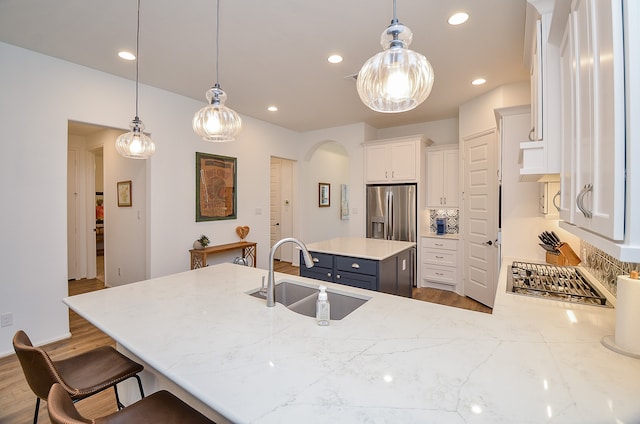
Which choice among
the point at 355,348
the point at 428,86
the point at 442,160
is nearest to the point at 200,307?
the point at 355,348

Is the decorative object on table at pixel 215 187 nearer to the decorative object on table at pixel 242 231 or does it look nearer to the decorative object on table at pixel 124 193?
the decorative object on table at pixel 242 231

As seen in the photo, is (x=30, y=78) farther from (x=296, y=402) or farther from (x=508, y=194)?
(x=508, y=194)

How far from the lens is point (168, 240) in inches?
143

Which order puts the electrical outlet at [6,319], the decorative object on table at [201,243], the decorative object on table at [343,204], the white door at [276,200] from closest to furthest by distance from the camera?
the electrical outlet at [6,319], the decorative object on table at [201,243], the white door at [276,200], the decorative object on table at [343,204]

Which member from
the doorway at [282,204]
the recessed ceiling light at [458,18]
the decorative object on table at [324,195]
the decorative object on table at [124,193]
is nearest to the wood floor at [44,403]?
the decorative object on table at [124,193]

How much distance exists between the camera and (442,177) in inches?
181

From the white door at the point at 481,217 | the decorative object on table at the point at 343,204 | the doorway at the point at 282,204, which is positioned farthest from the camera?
the decorative object on table at the point at 343,204

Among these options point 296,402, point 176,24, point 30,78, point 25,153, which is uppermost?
point 176,24

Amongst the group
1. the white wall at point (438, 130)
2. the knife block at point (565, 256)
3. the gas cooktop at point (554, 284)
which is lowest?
the gas cooktop at point (554, 284)

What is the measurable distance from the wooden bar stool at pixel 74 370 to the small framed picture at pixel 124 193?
3.19 metres

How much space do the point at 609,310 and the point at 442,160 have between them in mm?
3501

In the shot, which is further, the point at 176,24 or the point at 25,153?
the point at 25,153

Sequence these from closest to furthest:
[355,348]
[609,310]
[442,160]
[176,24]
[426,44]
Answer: [355,348], [609,310], [176,24], [426,44], [442,160]

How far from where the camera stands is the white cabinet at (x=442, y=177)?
177 inches
